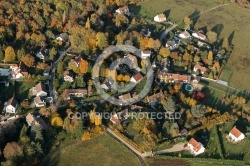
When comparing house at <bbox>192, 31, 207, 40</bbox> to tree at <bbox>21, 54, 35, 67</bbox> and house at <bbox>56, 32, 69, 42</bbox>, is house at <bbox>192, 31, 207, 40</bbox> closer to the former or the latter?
house at <bbox>56, 32, 69, 42</bbox>

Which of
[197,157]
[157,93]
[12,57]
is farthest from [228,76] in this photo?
[12,57]

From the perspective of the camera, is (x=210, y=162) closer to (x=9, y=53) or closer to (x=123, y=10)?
(x=9, y=53)

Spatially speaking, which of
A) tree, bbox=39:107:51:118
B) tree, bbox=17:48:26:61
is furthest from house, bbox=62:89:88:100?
tree, bbox=17:48:26:61

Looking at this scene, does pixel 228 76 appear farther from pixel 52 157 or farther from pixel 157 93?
pixel 52 157

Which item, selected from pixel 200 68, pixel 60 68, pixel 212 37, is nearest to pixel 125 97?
pixel 60 68

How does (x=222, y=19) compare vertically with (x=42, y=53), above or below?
above

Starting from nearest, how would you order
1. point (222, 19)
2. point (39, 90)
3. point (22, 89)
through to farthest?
point (39, 90) < point (22, 89) < point (222, 19)

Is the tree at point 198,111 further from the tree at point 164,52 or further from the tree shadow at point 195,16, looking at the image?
the tree shadow at point 195,16
